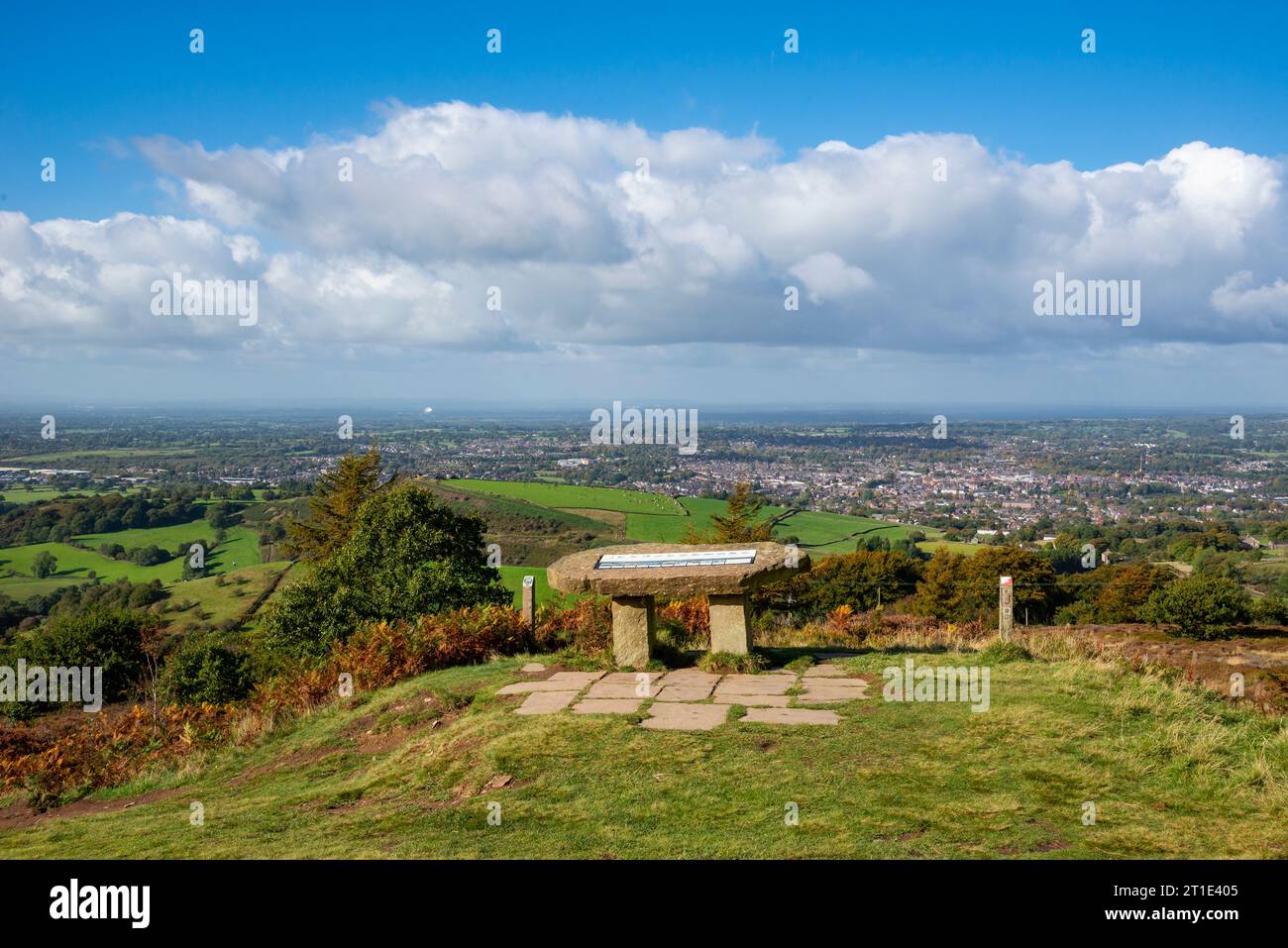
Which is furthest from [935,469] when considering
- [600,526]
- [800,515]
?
[600,526]

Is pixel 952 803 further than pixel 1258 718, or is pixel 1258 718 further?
pixel 1258 718

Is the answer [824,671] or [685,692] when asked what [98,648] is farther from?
[824,671]

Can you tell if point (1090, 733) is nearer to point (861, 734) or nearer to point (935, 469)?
point (861, 734)

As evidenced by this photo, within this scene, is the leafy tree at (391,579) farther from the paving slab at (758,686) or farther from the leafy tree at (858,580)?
the leafy tree at (858,580)

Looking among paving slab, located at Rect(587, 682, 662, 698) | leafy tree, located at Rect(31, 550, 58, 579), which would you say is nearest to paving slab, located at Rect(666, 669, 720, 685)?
paving slab, located at Rect(587, 682, 662, 698)

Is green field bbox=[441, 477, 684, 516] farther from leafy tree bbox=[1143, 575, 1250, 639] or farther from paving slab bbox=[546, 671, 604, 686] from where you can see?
paving slab bbox=[546, 671, 604, 686]

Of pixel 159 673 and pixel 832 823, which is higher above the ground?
pixel 832 823
